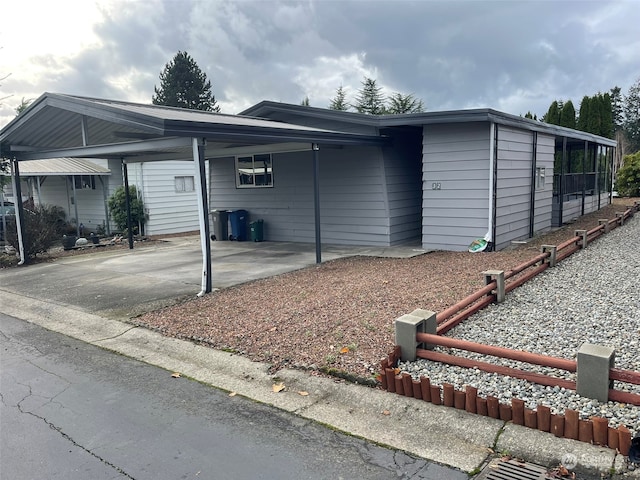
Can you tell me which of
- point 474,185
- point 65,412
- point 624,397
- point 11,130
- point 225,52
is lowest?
point 65,412

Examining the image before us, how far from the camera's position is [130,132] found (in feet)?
34.2

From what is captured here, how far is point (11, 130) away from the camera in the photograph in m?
10.3

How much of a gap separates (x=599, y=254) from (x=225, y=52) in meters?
16.6

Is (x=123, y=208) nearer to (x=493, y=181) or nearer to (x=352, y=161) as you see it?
(x=352, y=161)

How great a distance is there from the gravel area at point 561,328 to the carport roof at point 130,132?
4.85 meters

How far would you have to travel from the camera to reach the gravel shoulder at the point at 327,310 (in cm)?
493

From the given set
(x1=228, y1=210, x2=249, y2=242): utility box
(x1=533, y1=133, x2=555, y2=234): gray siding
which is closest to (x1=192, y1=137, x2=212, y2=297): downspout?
(x1=228, y1=210, x2=249, y2=242): utility box

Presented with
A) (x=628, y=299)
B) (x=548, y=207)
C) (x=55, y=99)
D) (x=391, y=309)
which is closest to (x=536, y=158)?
(x=548, y=207)

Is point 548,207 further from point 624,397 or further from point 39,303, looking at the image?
point 39,303

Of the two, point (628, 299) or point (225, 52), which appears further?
point (225, 52)

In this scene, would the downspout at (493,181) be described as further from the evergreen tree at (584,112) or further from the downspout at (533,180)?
the evergreen tree at (584,112)

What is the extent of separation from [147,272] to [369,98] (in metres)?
29.9

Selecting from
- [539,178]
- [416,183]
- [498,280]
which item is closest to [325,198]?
[416,183]

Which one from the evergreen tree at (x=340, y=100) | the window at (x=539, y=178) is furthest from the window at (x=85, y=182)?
the evergreen tree at (x=340, y=100)
